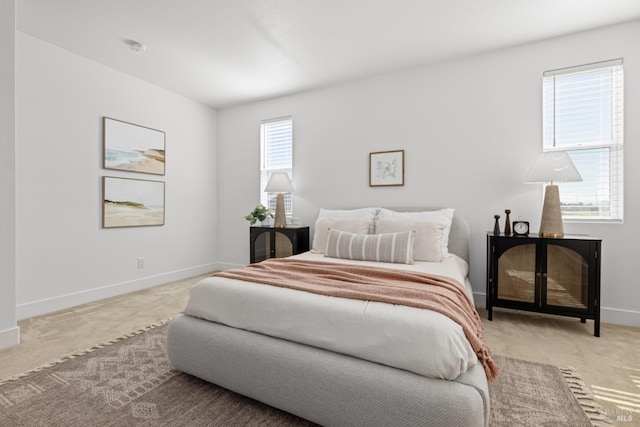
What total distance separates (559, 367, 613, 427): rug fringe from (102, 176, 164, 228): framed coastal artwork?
4297 mm

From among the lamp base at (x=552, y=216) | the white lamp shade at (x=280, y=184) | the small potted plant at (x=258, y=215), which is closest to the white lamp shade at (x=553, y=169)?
the lamp base at (x=552, y=216)

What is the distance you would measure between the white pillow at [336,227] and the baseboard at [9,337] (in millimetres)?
2502

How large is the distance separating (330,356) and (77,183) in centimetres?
330

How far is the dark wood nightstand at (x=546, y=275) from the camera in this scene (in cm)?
251

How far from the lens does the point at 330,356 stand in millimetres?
1435

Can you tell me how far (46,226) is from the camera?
3010 millimetres

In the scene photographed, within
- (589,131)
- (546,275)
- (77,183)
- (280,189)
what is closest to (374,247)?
(546,275)

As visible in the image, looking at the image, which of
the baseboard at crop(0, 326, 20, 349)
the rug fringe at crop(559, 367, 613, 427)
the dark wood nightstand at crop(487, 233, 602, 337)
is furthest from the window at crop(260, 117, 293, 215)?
the rug fringe at crop(559, 367, 613, 427)

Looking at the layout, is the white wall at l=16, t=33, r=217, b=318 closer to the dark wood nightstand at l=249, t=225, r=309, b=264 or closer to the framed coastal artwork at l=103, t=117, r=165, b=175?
the framed coastal artwork at l=103, t=117, r=165, b=175

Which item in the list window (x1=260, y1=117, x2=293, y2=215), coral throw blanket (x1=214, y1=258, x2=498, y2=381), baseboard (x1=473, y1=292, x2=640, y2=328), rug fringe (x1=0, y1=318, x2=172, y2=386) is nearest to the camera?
coral throw blanket (x1=214, y1=258, x2=498, y2=381)

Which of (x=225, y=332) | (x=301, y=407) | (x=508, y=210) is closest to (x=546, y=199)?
(x=508, y=210)

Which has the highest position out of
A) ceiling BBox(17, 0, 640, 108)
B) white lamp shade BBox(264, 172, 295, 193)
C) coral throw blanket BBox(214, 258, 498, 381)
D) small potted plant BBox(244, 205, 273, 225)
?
ceiling BBox(17, 0, 640, 108)

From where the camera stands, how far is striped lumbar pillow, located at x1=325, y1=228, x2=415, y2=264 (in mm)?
2641

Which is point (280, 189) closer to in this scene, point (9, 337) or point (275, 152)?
point (275, 152)
